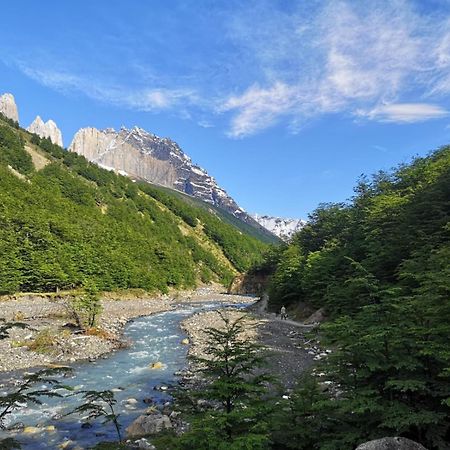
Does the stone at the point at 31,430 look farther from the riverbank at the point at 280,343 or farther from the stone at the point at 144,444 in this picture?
the riverbank at the point at 280,343

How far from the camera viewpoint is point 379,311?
33.8 feet

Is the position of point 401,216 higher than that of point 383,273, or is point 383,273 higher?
point 401,216

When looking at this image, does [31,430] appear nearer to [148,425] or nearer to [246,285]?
[148,425]

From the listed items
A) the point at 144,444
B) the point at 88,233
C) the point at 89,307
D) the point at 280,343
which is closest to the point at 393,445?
the point at 144,444

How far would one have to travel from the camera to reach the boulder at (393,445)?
7.92 metres

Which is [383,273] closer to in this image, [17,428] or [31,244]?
[17,428]

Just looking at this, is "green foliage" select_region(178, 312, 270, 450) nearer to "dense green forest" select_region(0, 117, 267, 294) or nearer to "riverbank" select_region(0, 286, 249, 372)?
"riverbank" select_region(0, 286, 249, 372)

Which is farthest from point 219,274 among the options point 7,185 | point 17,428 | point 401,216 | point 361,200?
point 17,428

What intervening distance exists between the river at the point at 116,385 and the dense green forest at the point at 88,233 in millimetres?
35470

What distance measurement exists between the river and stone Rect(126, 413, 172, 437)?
41.8 inches

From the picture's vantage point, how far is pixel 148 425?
1628 cm

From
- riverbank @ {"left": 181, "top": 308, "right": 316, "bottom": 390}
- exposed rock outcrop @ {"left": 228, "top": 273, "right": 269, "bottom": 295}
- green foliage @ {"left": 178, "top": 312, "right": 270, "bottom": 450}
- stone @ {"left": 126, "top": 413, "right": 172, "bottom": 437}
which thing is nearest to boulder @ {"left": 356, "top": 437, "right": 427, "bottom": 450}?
green foliage @ {"left": 178, "top": 312, "right": 270, "bottom": 450}

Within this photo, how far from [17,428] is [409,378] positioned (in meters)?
16.0

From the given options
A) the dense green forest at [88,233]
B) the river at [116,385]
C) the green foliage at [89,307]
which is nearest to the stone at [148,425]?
the river at [116,385]
